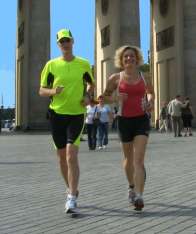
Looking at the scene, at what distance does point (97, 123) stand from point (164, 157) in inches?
229

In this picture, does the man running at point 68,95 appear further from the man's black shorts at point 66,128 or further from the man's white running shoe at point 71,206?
the man's white running shoe at point 71,206

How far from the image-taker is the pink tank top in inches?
318

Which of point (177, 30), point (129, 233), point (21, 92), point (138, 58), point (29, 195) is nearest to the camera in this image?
point (129, 233)

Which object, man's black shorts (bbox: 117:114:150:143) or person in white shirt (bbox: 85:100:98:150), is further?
person in white shirt (bbox: 85:100:98:150)

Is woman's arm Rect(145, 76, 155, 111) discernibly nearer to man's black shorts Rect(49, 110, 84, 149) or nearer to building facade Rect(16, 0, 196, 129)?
man's black shorts Rect(49, 110, 84, 149)

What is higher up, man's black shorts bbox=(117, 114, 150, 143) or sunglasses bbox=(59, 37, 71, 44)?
sunglasses bbox=(59, 37, 71, 44)

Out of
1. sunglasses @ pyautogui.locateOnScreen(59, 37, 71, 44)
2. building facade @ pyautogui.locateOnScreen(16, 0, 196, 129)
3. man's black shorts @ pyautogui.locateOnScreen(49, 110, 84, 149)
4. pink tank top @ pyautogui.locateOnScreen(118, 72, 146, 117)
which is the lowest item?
man's black shorts @ pyautogui.locateOnScreen(49, 110, 84, 149)

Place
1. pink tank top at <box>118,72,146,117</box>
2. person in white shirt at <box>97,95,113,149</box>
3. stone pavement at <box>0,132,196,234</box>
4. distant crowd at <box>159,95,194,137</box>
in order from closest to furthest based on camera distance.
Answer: stone pavement at <box>0,132,196,234</box> → pink tank top at <box>118,72,146,117</box> → person in white shirt at <box>97,95,113,149</box> → distant crowd at <box>159,95,194,137</box>

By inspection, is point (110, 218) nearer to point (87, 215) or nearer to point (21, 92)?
point (87, 215)

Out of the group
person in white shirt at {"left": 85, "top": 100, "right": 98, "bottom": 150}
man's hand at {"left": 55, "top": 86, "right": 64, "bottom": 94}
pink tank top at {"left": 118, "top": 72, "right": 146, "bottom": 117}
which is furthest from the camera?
person in white shirt at {"left": 85, "top": 100, "right": 98, "bottom": 150}

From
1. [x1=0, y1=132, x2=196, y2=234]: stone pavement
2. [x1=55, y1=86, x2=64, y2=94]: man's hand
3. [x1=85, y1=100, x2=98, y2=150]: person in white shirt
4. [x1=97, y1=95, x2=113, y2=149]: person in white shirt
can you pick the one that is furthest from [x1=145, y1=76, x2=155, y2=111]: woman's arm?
[x1=97, y1=95, x2=113, y2=149]: person in white shirt

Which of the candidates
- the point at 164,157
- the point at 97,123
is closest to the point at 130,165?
the point at 164,157

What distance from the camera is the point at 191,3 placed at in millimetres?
44156

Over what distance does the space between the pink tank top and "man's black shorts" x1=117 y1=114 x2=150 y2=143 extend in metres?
0.07
